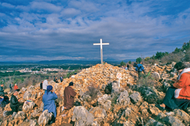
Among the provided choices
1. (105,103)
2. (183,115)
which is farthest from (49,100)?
(183,115)

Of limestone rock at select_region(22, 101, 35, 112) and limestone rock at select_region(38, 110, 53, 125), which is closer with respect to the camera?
limestone rock at select_region(38, 110, 53, 125)

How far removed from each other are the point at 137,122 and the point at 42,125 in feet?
14.5

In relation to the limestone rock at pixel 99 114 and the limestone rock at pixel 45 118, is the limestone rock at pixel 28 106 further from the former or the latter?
the limestone rock at pixel 99 114

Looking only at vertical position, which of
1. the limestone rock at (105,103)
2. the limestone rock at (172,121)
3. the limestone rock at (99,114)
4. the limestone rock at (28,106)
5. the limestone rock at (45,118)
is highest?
the limestone rock at (172,121)

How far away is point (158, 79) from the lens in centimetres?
956

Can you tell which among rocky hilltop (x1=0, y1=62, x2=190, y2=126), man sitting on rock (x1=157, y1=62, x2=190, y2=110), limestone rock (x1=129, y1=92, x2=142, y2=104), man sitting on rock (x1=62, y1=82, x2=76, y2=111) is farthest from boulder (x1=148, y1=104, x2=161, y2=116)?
man sitting on rock (x1=62, y1=82, x2=76, y2=111)

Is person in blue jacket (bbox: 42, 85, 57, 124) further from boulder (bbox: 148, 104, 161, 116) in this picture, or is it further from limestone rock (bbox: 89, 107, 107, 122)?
boulder (bbox: 148, 104, 161, 116)

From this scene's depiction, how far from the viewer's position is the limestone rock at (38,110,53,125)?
226 inches

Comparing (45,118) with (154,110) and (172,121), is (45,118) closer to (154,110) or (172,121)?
(154,110)

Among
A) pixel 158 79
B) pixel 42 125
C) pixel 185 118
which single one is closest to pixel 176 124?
pixel 185 118

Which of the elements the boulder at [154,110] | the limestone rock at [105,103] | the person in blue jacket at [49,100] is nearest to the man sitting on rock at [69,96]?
the person in blue jacket at [49,100]

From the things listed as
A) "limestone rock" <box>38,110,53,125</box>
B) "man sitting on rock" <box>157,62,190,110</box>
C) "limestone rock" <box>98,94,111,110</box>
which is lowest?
"limestone rock" <box>38,110,53,125</box>

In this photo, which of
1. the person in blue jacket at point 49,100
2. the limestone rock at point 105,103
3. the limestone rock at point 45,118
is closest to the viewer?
the limestone rock at point 45,118

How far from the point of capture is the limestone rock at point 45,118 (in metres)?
5.73
